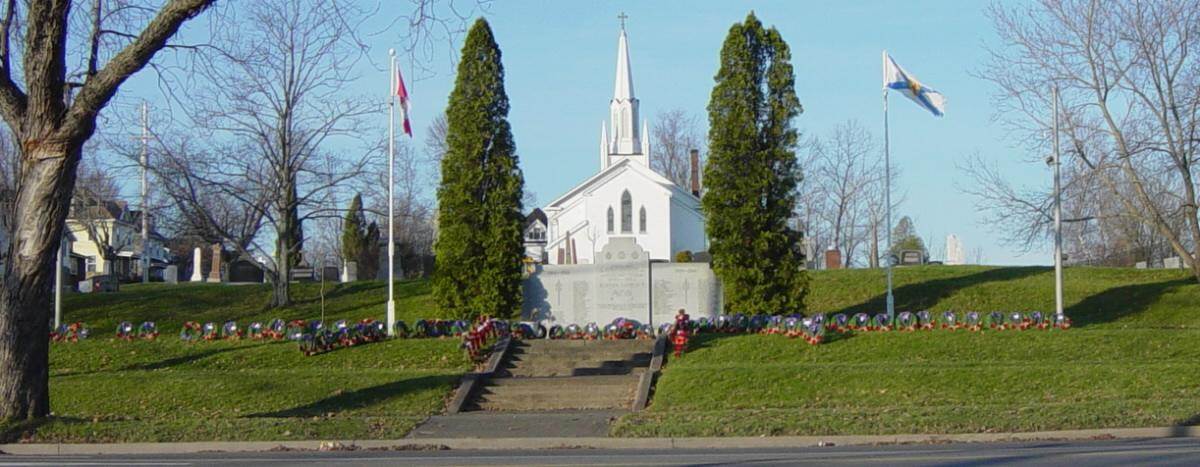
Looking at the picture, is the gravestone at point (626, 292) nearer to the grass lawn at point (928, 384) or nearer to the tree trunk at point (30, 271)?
the grass lawn at point (928, 384)

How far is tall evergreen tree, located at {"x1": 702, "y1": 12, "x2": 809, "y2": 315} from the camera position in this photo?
97.6 ft

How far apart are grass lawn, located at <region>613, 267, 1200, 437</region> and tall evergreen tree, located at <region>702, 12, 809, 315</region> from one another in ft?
13.4

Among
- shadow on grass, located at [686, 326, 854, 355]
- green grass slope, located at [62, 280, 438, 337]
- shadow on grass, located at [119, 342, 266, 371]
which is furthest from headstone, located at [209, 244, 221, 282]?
shadow on grass, located at [686, 326, 854, 355]

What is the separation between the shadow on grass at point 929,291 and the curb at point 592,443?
18.6 m

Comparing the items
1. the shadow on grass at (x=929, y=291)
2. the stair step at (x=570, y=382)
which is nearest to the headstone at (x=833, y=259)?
the shadow on grass at (x=929, y=291)

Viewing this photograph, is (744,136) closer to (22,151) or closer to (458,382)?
(458,382)

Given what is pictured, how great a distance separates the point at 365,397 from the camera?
2127 centimetres

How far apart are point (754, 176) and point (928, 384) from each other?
407 inches

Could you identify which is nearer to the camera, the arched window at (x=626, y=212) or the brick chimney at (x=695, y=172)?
the arched window at (x=626, y=212)

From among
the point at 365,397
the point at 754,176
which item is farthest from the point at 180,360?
the point at 754,176

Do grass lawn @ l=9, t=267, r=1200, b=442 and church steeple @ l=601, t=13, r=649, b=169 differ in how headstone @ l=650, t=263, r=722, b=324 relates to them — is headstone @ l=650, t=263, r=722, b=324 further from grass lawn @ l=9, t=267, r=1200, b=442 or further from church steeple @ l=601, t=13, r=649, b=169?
church steeple @ l=601, t=13, r=649, b=169

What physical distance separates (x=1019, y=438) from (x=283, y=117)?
2570 centimetres

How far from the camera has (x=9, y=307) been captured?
56.8ft

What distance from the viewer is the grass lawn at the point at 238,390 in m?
17.0
